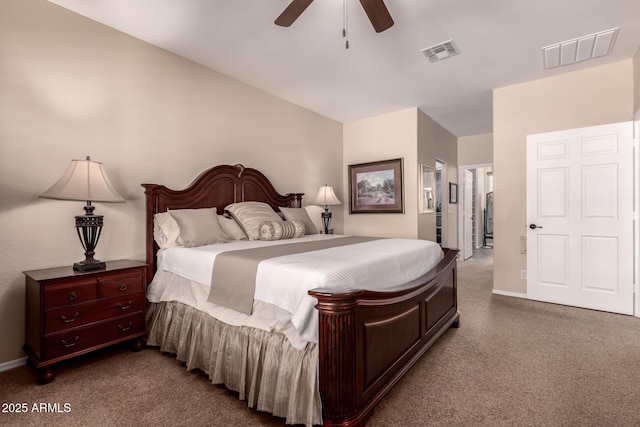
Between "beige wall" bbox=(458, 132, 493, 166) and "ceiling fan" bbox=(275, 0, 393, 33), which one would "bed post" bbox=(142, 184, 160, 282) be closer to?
"ceiling fan" bbox=(275, 0, 393, 33)

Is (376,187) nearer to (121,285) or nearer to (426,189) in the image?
(426,189)

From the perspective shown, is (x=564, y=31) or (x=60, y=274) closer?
(x=60, y=274)

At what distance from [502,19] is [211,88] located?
2884 mm

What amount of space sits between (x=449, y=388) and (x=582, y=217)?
2.84 m

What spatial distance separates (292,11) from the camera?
2.05 meters

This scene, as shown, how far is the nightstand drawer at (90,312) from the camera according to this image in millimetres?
1975

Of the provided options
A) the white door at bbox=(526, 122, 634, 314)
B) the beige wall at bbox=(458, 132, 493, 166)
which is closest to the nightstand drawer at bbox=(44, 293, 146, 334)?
the white door at bbox=(526, 122, 634, 314)

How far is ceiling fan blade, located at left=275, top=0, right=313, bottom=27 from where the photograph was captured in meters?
1.98

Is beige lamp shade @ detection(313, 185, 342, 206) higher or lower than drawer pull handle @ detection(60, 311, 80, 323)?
higher

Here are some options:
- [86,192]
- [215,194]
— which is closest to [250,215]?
[215,194]

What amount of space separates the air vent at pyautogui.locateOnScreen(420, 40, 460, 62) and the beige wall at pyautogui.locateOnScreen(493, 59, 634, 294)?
1387 mm

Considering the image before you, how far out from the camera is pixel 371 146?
5.19 meters

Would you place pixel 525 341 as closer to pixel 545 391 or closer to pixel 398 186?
pixel 545 391

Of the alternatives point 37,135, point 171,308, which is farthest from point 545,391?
point 37,135
